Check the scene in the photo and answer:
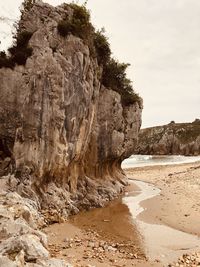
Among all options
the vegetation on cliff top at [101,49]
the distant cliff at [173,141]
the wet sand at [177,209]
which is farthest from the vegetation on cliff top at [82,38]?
the distant cliff at [173,141]

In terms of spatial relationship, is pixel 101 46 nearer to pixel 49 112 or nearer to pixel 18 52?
pixel 18 52

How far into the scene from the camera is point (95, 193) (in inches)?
837

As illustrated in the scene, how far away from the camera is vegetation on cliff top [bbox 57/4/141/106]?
19.8 m

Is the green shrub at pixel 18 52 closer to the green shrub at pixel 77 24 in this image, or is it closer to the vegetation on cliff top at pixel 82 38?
the vegetation on cliff top at pixel 82 38

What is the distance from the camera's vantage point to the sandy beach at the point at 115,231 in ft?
39.0

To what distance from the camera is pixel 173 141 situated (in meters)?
121

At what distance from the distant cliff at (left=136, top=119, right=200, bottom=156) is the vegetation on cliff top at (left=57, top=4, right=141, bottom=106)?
279 feet

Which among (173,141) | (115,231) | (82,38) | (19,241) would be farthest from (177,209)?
(173,141)

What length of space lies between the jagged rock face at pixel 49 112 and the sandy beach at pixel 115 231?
189cm

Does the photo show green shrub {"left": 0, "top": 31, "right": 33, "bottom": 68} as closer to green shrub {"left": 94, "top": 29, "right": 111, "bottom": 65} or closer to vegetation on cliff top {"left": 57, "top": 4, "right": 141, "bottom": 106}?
vegetation on cliff top {"left": 57, "top": 4, "right": 141, "bottom": 106}

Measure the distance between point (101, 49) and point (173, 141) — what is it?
9993 centimetres

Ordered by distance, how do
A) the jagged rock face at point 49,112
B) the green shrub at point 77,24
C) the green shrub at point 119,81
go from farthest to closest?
the green shrub at point 119,81
the green shrub at point 77,24
the jagged rock face at point 49,112

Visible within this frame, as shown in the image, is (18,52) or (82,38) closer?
(18,52)

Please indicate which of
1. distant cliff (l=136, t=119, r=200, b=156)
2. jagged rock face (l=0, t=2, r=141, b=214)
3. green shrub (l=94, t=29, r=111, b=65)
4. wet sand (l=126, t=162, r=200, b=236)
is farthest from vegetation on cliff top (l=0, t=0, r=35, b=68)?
distant cliff (l=136, t=119, r=200, b=156)
